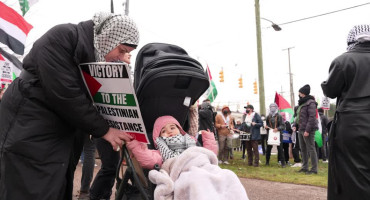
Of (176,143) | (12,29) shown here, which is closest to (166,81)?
(176,143)

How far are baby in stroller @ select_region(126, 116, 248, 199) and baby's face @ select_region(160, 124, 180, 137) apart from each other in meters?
0.13

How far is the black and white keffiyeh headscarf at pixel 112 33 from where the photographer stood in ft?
7.02

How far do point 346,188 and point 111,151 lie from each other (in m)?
2.45

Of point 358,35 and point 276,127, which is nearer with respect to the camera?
point 358,35

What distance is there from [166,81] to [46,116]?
1.31 m

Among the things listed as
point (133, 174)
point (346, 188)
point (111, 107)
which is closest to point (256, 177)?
point (346, 188)

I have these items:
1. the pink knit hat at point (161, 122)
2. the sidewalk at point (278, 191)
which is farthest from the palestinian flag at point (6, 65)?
the pink knit hat at point (161, 122)

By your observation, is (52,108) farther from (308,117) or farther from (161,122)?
(308,117)

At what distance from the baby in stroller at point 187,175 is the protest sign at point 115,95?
485mm

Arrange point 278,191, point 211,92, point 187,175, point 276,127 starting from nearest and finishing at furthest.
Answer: point 187,175
point 278,191
point 276,127
point 211,92

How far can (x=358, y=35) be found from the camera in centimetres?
343

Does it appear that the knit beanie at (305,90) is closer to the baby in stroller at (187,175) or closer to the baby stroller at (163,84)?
the baby stroller at (163,84)

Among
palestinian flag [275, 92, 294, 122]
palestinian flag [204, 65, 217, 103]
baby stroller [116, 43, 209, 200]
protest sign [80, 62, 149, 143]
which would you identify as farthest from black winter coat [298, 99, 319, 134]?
protest sign [80, 62, 149, 143]

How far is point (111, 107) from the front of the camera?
2.18 meters
